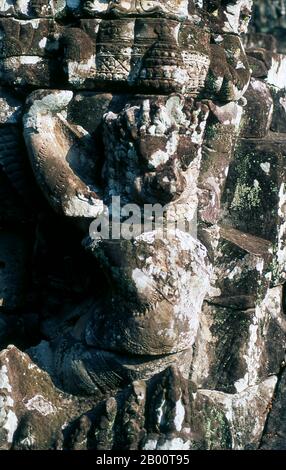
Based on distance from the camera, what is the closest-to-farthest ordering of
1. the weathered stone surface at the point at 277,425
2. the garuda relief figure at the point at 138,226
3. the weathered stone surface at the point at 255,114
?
1. the garuda relief figure at the point at 138,226
2. the weathered stone surface at the point at 277,425
3. the weathered stone surface at the point at 255,114

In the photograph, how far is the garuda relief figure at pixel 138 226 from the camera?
390cm

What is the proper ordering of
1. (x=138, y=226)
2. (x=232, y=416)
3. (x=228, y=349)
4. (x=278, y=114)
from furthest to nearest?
(x=278, y=114), (x=228, y=349), (x=232, y=416), (x=138, y=226)

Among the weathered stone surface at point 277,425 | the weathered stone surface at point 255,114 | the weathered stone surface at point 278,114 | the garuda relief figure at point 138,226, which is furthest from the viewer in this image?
the weathered stone surface at point 278,114

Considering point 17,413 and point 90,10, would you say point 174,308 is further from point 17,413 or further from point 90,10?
point 90,10

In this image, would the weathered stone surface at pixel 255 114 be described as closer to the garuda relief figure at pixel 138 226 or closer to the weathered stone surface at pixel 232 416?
the garuda relief figure at pixel 138 226

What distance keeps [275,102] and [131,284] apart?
4.86 ft

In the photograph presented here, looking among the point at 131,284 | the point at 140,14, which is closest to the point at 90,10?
the point at 140,14

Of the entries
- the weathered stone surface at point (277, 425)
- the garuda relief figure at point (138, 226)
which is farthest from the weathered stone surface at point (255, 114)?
the weathered stone surface at point (277, 425)

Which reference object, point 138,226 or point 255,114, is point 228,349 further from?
point 255,114

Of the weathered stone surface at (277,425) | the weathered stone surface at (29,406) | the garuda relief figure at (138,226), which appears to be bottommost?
the weathered stone surface at (277,425)

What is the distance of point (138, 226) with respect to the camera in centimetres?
399

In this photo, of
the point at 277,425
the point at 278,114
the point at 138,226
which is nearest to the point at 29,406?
the point at 138,226

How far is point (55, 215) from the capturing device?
4.39 metres
